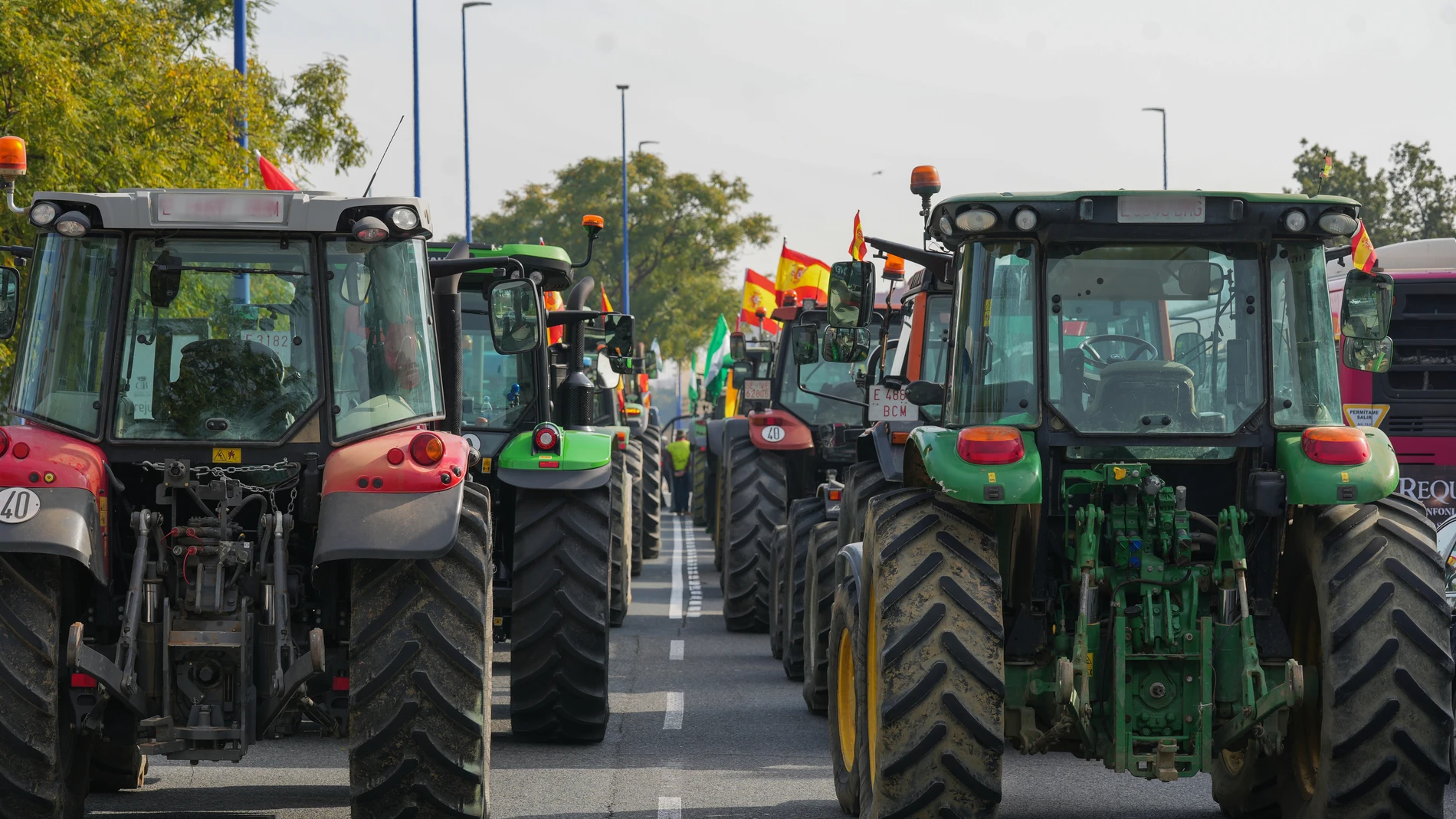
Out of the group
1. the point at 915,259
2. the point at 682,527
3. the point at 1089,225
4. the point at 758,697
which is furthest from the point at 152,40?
the point at 682,527

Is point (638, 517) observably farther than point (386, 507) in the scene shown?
Yes

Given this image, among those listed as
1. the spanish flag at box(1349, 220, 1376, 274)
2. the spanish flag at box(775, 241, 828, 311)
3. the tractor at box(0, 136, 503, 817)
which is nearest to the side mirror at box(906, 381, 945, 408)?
the tractor at box(0, 136, 503, 817)

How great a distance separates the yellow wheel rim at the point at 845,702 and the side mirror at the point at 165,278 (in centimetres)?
305

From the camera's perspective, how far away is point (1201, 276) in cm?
713

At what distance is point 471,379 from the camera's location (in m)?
11.8

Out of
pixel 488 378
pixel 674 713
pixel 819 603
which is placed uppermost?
pixel 488 378

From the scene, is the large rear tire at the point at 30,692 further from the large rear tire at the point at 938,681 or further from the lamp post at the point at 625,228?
the lamp post at the point at 625,228

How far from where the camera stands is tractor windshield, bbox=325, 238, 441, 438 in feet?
24.0

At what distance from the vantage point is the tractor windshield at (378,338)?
24.0 ft

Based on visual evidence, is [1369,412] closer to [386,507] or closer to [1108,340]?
[1108,340]

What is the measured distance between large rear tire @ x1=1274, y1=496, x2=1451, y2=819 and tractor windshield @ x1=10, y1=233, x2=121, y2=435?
14.9 feet

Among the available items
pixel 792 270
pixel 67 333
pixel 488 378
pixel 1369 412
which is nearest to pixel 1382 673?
pixel 67 333

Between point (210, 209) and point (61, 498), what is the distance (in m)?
1.24

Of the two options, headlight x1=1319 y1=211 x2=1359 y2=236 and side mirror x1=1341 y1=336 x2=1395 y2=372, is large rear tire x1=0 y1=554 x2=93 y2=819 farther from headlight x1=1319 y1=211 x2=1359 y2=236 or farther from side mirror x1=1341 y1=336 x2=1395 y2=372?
side mirror x1=1341 y1=336 x2=1395 y2=372
